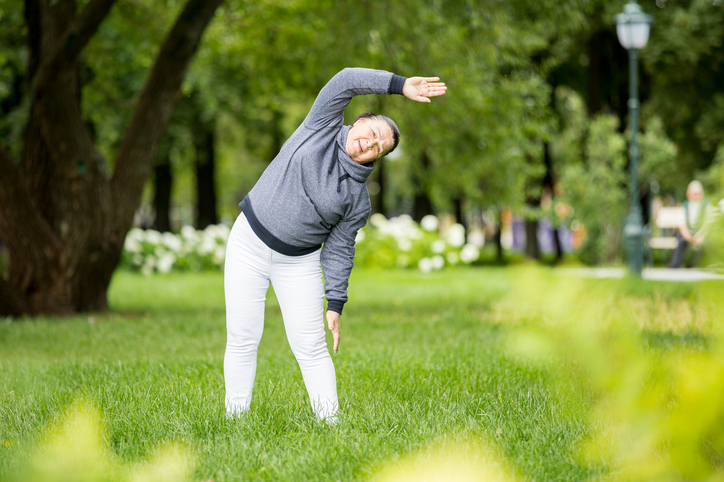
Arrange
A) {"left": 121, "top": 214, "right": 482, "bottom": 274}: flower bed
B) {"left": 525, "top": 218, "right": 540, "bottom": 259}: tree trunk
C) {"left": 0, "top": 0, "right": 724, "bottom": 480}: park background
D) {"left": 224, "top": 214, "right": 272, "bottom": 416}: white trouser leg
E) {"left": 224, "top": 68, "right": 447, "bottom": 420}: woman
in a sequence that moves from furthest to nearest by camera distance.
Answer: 1. {"left": 525, "top": 218, "right": 540, "bottom": 259}: tree trunk
2. {"left": 121, "top": 214, "right": 482, "bottom": 274}: flower bed
3. {"left": 224, "top": 214, "right": 272, "bottom": 416}: white trouser leg
4. {"left": 224, "top": 68, "right": 447, "bottom": 420}: woman
5. {"left": 0, "top": 0, "right": 724, "bottom": 480}: park background

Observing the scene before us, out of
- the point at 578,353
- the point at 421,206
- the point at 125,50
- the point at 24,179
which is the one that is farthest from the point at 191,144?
the point at 578,353

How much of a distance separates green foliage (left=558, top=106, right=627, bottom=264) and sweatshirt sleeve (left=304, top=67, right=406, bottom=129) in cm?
1684

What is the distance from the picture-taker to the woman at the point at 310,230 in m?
3.56

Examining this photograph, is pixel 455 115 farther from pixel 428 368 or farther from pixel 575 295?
pixel 575 295

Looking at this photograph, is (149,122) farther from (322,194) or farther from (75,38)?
(322,194)

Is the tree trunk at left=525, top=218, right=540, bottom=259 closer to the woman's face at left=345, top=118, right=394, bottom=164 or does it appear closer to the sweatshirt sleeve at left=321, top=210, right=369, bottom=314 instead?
the sweatshirt sleeve at left=321, top=210, right=369, bottom=314

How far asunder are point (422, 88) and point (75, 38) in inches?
281

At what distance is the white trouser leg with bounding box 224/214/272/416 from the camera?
3.70 meters

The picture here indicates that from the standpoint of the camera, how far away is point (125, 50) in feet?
43.7

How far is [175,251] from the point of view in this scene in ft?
64.5

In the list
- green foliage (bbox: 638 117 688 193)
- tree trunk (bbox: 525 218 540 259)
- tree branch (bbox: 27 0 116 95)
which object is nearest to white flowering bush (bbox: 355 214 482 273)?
green foliage (bbox: 638 117 688 193)

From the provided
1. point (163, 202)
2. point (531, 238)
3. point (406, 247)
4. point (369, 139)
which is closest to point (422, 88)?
point (369, 139)

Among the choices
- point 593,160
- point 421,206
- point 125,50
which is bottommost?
point 421,206

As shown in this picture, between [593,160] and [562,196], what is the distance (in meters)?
1.34
